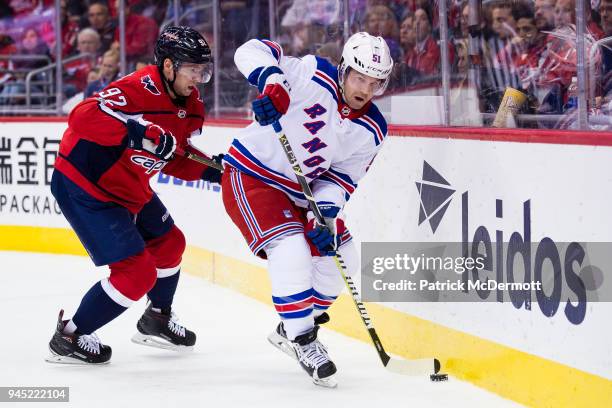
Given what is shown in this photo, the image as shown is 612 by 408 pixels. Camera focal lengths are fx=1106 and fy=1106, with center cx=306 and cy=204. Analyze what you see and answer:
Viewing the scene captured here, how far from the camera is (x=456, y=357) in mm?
3572

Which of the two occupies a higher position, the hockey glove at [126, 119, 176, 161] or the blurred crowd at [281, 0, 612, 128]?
the blurred crowd at [281, 0, 612, 128]

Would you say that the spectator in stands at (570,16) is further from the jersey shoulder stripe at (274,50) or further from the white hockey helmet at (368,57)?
the jersey shoulder stripe at (274,50)

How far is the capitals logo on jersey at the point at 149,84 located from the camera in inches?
148

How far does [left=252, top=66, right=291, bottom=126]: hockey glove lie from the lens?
10.7 ft

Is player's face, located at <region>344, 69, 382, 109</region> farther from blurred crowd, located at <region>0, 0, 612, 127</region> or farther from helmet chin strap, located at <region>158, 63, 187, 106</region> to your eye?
helmet chin strap, located at <region>158, 63, 187, 106</region>

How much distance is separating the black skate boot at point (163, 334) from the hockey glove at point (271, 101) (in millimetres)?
1111

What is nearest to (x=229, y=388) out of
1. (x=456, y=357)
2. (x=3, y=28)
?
(x=456, y=357)

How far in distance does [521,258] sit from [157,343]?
1.51 metres

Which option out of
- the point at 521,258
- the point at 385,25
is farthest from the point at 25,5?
the point at 521,258

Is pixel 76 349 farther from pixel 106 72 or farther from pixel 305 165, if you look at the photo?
pixel 106 72

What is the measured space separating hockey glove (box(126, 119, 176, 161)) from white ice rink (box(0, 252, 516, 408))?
75cm

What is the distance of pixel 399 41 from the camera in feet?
14.1

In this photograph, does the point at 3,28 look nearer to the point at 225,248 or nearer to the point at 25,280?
the point at 25,280
